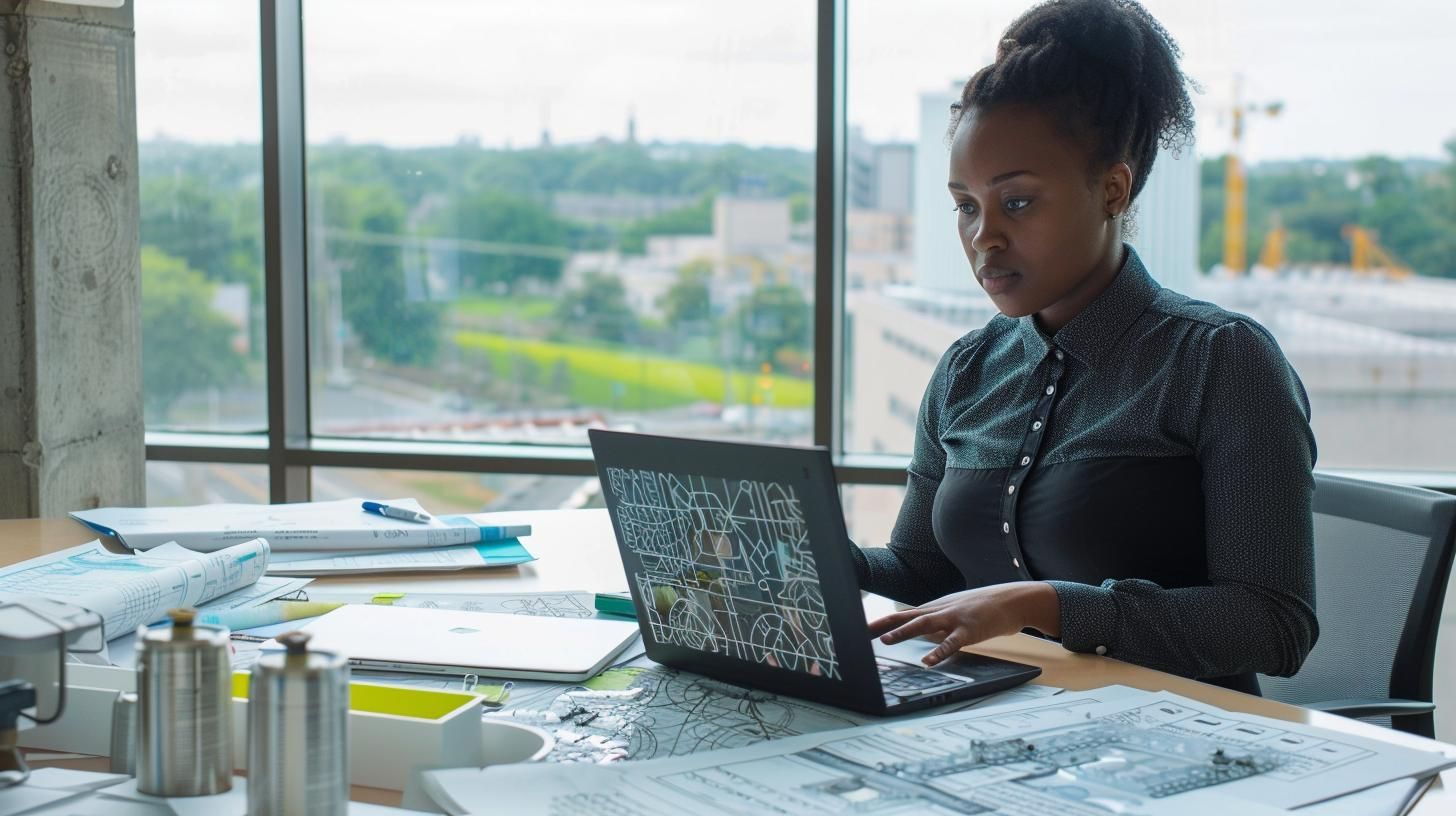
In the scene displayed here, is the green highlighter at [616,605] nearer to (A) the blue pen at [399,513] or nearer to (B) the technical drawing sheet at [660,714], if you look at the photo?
(B) the technical drawing sheet at [660,714]

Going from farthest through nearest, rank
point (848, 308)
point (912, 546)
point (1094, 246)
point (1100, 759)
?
point (848, 308), point (912, 546), point (1094, 246), point (1100, 759)

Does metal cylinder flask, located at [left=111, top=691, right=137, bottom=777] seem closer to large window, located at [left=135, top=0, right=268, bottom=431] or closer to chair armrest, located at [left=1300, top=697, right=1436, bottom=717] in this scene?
chair armrest, located at [left=1300, top=697, right=1436, bottom=717]

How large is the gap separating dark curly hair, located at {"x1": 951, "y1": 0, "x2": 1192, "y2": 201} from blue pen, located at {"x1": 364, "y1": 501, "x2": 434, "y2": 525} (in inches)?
35.4

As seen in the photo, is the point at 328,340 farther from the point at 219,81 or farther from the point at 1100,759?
the point at 1100,759

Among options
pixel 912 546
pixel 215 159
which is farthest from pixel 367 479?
pixel 912 546

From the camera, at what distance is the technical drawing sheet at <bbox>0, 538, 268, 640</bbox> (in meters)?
1.33

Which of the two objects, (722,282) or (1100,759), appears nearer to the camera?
(1100,759)

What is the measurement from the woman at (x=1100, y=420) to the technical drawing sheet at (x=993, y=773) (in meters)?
0.27

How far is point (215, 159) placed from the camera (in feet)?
11.1

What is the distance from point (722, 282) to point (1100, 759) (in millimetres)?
2305

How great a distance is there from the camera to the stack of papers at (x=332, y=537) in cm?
173

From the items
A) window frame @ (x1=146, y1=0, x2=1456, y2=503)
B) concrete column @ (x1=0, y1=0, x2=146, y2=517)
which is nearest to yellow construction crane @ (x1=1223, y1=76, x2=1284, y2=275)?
window frame @ (x1=146, y1=0, x2=1456, y2=503)

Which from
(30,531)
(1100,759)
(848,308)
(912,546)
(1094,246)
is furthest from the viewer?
(848,308)

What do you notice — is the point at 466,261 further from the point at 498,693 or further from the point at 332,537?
the point at 498,693
